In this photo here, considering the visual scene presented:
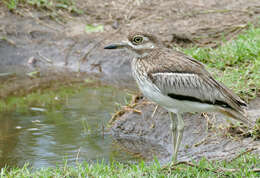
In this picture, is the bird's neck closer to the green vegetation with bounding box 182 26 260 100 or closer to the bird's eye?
the bird's eye

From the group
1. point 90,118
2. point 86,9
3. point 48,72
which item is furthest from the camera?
point 86,9

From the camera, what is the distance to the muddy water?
616 cm

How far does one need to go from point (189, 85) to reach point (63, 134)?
7.98 ft

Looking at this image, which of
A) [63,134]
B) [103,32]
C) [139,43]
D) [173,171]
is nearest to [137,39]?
[139,43]

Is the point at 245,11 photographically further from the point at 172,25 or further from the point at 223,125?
the point at 223,125

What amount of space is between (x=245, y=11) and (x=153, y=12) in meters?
1.98

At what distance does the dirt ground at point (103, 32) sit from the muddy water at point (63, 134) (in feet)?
4.02

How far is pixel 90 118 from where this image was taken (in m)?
7.57

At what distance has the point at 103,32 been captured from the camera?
10.6 meters

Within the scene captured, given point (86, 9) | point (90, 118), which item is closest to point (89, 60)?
point (86, 9)

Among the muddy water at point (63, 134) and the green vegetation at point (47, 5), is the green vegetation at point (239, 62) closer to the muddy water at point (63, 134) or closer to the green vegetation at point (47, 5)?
the muddy water at point (63, 134)

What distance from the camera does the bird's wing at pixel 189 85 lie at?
5.08m

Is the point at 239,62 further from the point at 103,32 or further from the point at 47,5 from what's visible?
the point at 47,5

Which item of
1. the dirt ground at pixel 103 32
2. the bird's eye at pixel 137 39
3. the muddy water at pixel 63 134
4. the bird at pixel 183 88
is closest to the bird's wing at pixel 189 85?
the bird at pixel 183 88
